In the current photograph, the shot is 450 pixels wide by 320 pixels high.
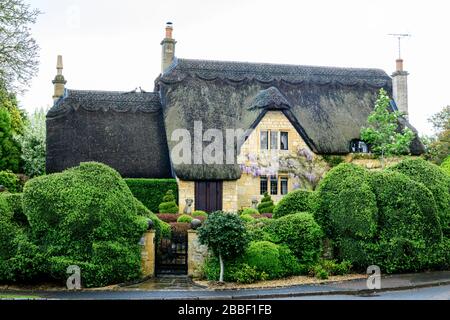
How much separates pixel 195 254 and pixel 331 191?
5.13 m

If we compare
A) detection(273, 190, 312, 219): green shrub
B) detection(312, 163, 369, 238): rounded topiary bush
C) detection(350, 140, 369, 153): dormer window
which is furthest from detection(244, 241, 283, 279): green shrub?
detection(350, 140, 369, 153): dormer window

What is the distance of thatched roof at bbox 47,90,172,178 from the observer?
34312 mm

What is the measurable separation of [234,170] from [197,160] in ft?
7.03

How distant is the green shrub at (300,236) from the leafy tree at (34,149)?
2709cm

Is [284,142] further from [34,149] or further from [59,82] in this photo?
[34,149]

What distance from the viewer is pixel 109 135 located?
35.3m

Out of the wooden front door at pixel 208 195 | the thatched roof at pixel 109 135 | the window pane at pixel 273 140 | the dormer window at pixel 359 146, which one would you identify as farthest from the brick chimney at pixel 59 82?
the dormer window at pixel 359 146

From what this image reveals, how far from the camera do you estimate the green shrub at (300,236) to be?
19.5m

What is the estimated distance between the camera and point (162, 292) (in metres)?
16.8

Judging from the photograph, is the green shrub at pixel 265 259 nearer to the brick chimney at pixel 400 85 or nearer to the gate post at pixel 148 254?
the gate post at pixel 148 254

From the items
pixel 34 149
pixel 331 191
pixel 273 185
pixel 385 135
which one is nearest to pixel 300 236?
pixel 331 191
